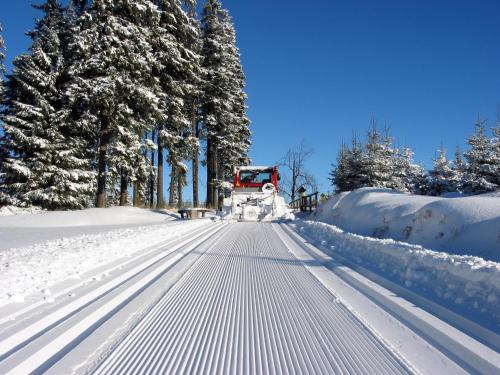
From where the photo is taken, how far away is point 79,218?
1590 centimetres

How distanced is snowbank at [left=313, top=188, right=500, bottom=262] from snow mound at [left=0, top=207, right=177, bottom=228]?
1041 cm

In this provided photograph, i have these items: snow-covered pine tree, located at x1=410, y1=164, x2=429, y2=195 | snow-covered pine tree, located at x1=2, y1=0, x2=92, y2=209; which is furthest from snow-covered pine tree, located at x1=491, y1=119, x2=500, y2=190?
snow-covered pine tree, located at x1=2, y1=0, x2=92, y2=209

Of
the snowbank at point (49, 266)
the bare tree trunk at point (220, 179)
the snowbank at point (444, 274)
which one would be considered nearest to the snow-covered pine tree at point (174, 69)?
the bare tree trunk at point (220, 179)

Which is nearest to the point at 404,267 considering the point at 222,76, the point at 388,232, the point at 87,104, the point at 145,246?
the point at 388,232

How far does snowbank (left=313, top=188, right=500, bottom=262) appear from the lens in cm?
610

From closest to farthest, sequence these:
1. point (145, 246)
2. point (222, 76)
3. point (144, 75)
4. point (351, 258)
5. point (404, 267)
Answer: point (404, 267)
point (351, 258)
point (145, 246)
point (144, 75)
point (222, 76)

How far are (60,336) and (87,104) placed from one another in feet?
55.1

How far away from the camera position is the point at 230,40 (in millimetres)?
31500

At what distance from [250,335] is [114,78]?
16.7 m

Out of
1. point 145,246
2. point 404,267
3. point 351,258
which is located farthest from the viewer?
point 145,246

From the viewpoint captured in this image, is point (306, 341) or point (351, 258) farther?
point (351, 258)

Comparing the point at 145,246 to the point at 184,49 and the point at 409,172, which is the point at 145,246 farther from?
the point at 409,172

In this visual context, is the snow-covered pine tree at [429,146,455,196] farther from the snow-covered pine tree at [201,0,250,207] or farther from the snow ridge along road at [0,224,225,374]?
the snow ridge along road at [0,224,225,374]

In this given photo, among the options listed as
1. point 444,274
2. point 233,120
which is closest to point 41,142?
point 233,120
